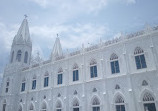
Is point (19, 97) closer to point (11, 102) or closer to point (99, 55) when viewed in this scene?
point (11, 102)

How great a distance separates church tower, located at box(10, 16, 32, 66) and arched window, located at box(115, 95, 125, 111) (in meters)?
25.2

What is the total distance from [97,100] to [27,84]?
17.8 metres

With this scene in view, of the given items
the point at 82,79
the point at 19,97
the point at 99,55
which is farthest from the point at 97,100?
the point at 19,97

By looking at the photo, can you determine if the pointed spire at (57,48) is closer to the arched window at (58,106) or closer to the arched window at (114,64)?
the arched window at (58,106)

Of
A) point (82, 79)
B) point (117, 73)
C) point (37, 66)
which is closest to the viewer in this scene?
point (117, 73)

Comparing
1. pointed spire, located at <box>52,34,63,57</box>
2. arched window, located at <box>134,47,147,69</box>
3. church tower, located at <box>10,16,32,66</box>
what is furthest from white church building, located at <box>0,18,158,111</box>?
pointed spire, located at <box>52,34,63,57</box>

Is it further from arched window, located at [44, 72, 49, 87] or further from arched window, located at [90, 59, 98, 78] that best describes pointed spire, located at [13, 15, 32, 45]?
arched window, located at [90, 59, 98, 78]

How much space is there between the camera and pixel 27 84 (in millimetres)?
32500

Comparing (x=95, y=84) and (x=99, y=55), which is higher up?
(x=99, y=55)

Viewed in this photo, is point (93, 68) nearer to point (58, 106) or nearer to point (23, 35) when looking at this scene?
point (58, 106)

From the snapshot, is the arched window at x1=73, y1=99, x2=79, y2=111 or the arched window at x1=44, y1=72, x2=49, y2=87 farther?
the arched window at x1=44, y1=72, x2=49, y2=87

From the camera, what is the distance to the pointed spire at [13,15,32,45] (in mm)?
37156

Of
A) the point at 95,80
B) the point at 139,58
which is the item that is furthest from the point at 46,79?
the point at 139,58

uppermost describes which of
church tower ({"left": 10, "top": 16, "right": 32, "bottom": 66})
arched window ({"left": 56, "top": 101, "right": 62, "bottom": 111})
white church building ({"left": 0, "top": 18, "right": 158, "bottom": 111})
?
A: church tower ({"left": 10, "top": 16, "right": 32, "bottom": 66})
